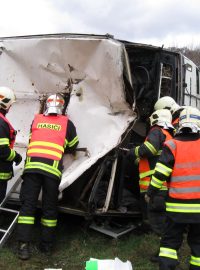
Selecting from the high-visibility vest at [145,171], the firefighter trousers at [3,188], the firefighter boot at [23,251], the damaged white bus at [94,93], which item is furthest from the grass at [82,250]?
the high-visibility vest at [145,171]

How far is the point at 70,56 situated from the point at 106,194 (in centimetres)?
175

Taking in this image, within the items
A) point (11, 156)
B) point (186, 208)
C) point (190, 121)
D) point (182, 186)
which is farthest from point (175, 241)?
point (11, 156)

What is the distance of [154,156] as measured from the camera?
4.57 m

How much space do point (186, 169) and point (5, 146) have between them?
191 centimetres

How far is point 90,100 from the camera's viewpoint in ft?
16.1

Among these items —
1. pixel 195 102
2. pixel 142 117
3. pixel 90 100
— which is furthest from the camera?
pixel 195 102

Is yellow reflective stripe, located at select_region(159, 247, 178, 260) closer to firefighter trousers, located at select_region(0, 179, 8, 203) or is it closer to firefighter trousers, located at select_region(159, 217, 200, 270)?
firefighter trousers, located at select_region(159, 217, 200, 270)

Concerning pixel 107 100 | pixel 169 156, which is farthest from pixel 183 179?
pixel 107 100

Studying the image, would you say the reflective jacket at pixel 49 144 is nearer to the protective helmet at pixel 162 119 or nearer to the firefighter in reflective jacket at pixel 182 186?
the protective helmet at pixel 162 119

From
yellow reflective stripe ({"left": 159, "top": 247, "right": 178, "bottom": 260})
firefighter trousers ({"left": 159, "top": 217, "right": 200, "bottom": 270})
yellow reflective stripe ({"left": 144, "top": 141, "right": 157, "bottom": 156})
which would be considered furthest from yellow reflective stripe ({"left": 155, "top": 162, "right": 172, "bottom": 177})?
yellow reflective stripe ({"left": 144, "top": 141, "right": 157, "bottom": 156})

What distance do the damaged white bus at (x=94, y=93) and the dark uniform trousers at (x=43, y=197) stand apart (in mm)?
138

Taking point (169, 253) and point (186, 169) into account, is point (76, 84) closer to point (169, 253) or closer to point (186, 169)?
point (186, 169)

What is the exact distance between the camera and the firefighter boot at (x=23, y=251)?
405 cm

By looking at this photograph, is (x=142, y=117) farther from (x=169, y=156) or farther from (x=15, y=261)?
(x=15, y=261)
